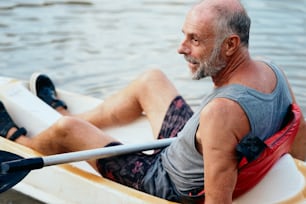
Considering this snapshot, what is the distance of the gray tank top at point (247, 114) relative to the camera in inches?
125

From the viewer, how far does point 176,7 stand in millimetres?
8773

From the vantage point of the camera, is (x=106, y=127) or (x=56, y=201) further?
(x=106, y=127)

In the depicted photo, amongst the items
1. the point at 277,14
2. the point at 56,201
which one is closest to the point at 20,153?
the point at 56,201

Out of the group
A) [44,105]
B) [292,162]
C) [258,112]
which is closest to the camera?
[258,112]

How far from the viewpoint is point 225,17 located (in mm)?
3225

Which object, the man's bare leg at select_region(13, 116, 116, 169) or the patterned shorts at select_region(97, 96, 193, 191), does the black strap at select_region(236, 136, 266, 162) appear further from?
the man's bare leg at select_region(13, 116, 116, 169)

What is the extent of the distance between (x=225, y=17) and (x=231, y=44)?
0.11 meters

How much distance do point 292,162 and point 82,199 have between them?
3.28 feet

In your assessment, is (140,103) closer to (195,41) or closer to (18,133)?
(18,133)

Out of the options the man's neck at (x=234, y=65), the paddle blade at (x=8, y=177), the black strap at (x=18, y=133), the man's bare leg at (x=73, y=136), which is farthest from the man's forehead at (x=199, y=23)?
the black strap at (x=18, y=133)

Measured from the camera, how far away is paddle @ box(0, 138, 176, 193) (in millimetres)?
3566

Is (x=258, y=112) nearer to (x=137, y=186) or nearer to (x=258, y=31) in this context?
(x=137, y=186)

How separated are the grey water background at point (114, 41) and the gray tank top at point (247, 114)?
255 cm

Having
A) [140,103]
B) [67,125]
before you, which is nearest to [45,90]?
[140,103]
